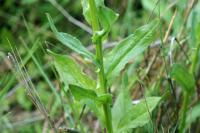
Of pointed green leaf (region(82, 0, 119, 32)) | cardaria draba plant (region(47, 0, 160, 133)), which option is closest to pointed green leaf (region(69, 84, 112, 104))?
cardaria draba plant (region(47, 0, 160, 133))

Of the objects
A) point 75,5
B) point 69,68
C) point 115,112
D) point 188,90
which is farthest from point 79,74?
point 75,5

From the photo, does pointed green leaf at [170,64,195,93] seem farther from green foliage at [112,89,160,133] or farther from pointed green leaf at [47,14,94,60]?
pointed green leaf at [47,14,94,60]

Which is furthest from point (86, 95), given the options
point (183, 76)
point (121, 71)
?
point (121, 71)

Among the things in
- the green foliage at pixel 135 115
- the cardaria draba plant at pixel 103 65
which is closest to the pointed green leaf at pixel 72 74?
the cardaria draba plant at pixel 103 65

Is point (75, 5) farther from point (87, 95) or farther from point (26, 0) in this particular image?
point (87, 95)

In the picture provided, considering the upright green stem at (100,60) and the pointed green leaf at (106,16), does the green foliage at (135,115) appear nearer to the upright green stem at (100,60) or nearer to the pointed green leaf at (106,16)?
the upright green stem at (100,60)

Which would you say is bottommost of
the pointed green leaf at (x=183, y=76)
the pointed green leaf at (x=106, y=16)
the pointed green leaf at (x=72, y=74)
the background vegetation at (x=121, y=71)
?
the background vegetation at (x=121, y=71)

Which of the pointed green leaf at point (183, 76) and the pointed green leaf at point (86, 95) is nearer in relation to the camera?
the pointed green leaf at point (86, 95)

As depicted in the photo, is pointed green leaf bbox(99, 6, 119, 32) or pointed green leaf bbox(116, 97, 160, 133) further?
pointed green leaf bbox(116, 97, 160, 133)
